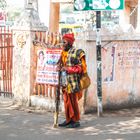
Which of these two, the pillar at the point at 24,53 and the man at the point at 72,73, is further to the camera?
the pillar at the point at 24,53

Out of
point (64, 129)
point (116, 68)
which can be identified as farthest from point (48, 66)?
point (64, 129)

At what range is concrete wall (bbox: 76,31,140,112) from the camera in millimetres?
10086

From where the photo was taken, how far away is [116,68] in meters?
10.6

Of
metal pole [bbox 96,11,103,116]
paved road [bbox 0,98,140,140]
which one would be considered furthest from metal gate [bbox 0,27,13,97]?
metal pole [bbox 96,11,103,116]

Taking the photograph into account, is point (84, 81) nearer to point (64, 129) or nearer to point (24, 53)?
point (64, 129)

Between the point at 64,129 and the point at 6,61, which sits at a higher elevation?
the point at 6,61

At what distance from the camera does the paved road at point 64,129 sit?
8.22 m

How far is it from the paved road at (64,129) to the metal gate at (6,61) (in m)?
1.39

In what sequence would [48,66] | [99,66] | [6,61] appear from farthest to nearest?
1. [6,61]
2. [48,66]
3. [99,66]

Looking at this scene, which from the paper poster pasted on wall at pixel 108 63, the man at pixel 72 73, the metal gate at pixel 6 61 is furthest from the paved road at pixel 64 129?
the metal gate at pixel 6 61

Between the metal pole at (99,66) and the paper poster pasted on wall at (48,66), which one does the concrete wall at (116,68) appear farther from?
the paper poster pasted on wall at (48,66)

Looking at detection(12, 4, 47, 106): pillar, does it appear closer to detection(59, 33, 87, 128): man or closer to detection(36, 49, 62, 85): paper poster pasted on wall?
detection(36, 49, 62, 85): paper poster pasted on wall

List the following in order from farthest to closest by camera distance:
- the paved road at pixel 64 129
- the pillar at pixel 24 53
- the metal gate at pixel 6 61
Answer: the metal gate at pixel 6 61
the pillar at pixel 24 53
the paved road at pixel 64 129

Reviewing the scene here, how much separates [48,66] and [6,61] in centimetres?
207
